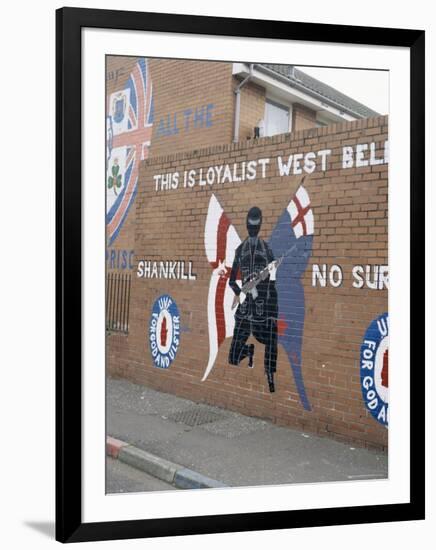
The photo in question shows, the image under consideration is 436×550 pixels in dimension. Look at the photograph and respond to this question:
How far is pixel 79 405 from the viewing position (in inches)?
112

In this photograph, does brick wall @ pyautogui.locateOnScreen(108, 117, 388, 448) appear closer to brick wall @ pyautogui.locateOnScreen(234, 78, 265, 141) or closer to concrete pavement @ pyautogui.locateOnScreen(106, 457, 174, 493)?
concrete pavement @ pyautogui.locateOnScreen(106, 457, 174, 493)

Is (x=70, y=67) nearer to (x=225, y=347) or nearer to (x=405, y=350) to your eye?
(x=405, y=350)

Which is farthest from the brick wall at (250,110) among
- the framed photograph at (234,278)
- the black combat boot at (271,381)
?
the black combat boot at (271,381)

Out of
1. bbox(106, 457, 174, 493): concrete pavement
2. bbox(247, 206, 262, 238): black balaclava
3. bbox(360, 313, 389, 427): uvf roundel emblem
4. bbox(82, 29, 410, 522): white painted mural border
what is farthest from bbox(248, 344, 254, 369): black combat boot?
bbox(82, 29, 410, 522): white painted mural border

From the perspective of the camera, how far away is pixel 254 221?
206 inches

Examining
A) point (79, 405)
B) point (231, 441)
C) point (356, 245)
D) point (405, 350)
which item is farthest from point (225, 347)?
point (79, 405)

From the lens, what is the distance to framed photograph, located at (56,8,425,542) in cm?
290

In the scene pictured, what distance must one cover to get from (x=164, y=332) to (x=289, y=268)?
1.34 meters

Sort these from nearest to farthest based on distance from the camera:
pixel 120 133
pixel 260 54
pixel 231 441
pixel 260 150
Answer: pixel 260 54 → pixel 120 133 → pixel 231 441 → pixel 260 150

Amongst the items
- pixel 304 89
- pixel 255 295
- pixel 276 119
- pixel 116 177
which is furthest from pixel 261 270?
pixel 276 119

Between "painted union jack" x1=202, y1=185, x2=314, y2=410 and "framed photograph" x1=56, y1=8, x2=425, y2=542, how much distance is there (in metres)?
0.01

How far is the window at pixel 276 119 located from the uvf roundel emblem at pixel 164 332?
2061 mm

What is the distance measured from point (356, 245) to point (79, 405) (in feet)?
7.79

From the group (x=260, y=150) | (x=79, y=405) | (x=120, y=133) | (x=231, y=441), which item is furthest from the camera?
(x=260, y=150)
